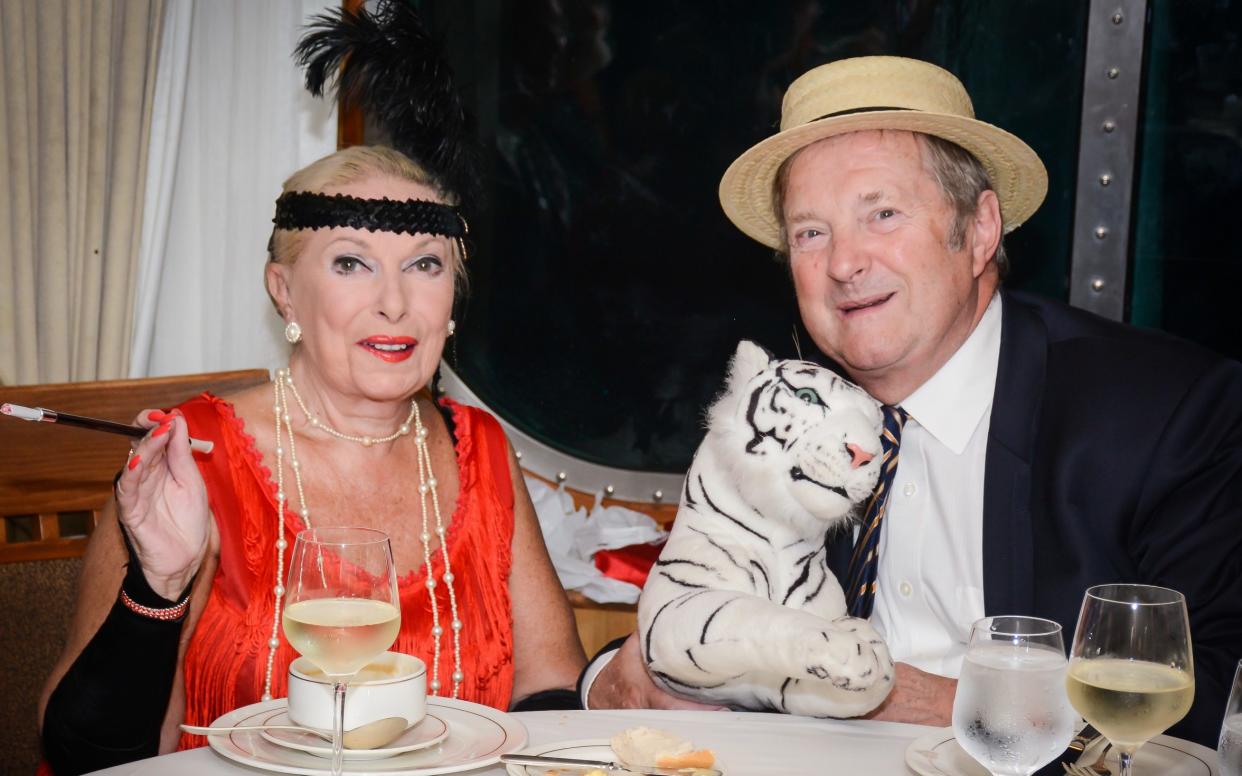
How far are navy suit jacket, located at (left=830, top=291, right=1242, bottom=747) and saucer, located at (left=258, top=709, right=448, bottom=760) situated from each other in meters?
0.85

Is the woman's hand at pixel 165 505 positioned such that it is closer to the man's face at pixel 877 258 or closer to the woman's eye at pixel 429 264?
the woman's eye at pixel 429 264

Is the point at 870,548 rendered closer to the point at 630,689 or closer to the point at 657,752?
the point at 630,689

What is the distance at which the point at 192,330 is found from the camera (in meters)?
3.23

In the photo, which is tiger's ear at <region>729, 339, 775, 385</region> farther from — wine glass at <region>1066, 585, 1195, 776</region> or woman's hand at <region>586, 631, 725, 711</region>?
wine glass at <region>1066, 585, 1195, 776</region>

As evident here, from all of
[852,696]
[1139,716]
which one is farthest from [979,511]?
[1139,716]

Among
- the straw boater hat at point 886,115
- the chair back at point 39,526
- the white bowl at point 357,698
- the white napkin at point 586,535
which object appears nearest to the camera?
the white bowl at point 357,698

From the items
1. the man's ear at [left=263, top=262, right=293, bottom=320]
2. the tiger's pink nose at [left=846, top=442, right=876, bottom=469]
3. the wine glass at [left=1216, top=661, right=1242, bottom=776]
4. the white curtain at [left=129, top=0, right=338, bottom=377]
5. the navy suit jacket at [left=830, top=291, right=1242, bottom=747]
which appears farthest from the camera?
the white curtain at [left=129, top=0, right=338, bottom=377]

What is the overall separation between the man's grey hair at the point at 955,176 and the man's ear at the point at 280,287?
2.87ft

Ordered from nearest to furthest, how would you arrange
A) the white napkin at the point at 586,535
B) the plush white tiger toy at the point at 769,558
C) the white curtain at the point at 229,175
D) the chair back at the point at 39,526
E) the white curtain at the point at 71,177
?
the plush white tiger toy at the point at 769,558, the chair back at the point at 39,526, the white curtain at the point at 71,177, the white napkin at the point at 586,535, the white curtain at the point at 229,175

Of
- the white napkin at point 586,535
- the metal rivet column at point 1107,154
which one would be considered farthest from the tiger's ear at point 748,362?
the metal rivet column at point 1107,154

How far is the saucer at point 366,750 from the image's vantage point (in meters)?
1.33

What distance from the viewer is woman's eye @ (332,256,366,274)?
2068 millimetres

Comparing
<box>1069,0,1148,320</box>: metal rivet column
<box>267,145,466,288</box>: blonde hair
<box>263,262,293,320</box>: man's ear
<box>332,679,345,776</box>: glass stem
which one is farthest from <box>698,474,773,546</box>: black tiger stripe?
<box>1069,0,1148,320</box>: metal rivet column

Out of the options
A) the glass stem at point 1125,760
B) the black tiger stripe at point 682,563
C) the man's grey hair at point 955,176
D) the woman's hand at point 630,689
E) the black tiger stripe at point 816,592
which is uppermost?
the man's grey hair at point 955,176
